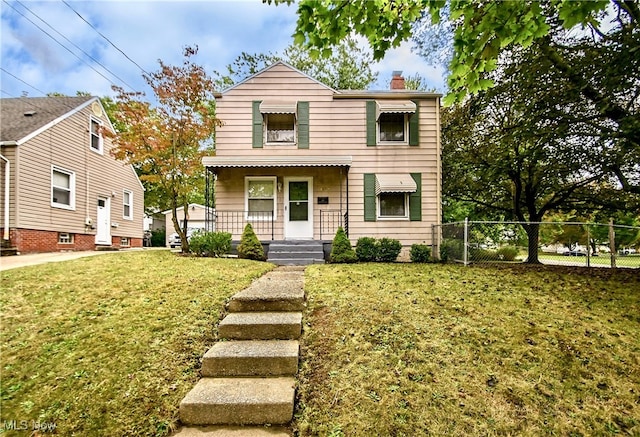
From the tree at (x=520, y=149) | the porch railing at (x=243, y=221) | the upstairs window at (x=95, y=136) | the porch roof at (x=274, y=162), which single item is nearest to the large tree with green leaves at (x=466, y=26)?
the tree at (x=520, y=149)

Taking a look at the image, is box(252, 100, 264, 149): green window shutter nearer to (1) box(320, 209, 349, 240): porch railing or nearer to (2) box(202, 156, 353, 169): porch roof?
(2) box(202, 156, 353, 169): porch roof

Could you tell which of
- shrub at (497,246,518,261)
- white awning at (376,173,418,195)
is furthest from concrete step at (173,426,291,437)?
shrub at (497,246,518,261)

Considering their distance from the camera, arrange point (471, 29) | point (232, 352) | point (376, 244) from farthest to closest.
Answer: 1. point (376, 244)
2. point (471, 29)
3. point (232, 352)

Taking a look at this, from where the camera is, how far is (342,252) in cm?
889

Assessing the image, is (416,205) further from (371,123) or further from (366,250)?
(371,123)

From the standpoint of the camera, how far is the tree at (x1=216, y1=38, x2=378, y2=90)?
67.1 feet

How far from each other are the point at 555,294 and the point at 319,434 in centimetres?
470

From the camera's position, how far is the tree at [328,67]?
20.5 meters

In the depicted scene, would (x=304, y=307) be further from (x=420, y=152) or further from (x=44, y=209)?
(x=44, y=209)

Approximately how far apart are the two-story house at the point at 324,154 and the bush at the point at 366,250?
1111mm

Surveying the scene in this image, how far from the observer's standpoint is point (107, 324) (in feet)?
11.8

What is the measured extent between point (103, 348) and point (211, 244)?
19.1 ft

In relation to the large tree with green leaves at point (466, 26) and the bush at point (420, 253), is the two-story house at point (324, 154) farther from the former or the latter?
the large tree with green leaves at point (466, 26)

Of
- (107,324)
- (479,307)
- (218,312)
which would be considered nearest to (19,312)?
(107,324)
